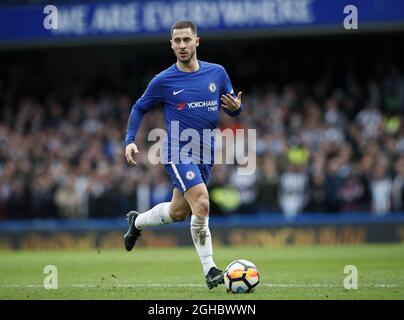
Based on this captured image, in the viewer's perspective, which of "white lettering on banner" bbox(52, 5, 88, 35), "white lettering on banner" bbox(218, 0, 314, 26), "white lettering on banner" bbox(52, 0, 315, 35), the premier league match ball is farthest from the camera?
"white lettering on banner" bbox(52, 5, 88, 35)

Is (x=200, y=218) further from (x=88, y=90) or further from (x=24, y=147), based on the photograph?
(x=88, y=90)

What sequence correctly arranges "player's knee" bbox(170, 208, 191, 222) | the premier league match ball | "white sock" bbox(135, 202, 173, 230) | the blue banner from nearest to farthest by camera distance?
the premier league match ball
"player's knee" bbox(170, 208, 191, 222)
"white sock" bbox(135, 202, 173, 230)
the blue banner

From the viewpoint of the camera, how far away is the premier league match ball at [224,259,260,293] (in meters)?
8.84

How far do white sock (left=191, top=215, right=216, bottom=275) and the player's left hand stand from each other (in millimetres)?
1226

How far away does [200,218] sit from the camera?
924 centimetres

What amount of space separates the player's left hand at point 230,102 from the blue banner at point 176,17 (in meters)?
11.9

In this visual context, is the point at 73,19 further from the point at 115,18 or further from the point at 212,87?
the point at 212,87

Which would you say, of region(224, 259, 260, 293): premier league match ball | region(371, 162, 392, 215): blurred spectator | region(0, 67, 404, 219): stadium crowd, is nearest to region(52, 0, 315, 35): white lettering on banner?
region(0, 67, 404, 219): stadium crowd

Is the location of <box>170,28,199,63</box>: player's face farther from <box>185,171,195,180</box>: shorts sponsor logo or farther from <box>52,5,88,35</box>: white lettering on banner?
<box>52,5,88,35</box>: white lettering on banner

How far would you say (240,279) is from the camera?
8.84 m

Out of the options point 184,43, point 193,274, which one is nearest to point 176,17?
point 193,274

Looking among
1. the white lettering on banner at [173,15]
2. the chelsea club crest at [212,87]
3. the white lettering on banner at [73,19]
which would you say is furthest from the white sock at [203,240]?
the white lettering on banner at [73,19]
